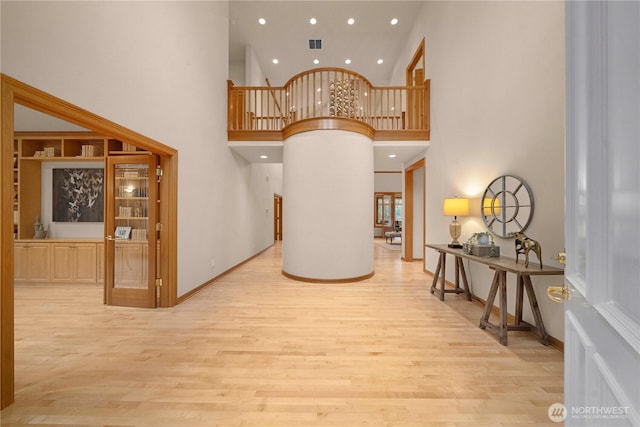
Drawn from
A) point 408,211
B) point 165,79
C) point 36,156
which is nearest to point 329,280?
point 408,211

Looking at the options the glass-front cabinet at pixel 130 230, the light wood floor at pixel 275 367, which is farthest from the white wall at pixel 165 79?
the light wood floor at pixel 275 367

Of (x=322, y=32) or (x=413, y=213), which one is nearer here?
(x=413, y=213)

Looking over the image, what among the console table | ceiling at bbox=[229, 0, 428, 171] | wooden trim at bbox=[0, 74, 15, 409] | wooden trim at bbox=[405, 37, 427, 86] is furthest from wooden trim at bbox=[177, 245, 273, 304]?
wooden trim at bbox=[405, 37, 427, 86]

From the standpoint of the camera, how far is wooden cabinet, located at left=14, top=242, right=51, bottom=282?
438 centimetres

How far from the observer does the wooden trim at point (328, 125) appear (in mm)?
4695

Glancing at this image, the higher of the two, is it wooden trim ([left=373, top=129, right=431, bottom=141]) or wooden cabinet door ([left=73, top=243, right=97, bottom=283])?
wooden trim ([left=373, top=129, right=431, bottom=141])

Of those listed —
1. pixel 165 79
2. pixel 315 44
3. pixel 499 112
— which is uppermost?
pixel 315 44

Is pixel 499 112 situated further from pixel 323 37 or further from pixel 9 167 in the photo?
pixel 323 37

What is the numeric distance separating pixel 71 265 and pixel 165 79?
350 centimetres

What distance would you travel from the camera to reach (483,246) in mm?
3133

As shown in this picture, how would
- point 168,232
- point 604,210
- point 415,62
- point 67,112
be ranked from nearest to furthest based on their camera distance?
point 604,210, point 67,112, point 168,232, point 415,62

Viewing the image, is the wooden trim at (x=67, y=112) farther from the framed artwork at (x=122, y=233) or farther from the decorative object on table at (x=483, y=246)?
the decorative object on table at (x=483, y=246)

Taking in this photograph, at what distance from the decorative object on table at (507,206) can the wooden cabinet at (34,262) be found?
6754 millimetres

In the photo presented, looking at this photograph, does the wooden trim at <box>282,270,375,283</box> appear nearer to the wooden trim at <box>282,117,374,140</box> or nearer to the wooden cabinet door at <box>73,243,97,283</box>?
the wooden trim at <box>282,117,374,140</box>
